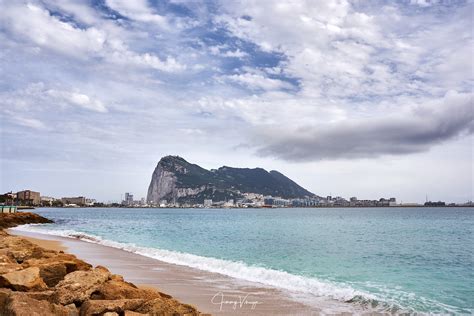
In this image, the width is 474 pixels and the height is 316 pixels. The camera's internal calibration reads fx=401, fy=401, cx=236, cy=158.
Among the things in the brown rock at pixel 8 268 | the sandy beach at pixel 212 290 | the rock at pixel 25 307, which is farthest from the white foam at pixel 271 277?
the rock at pixel 25 307

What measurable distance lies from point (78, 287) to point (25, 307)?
2.07 meters

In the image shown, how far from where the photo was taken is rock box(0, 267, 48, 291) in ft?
29.7

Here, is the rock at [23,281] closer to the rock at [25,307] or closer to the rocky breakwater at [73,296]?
the rocky breakwater at [73,296]

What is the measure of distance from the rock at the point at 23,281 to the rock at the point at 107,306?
7.82 feet

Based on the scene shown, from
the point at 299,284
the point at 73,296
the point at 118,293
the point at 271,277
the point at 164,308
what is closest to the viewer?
the point at 164,308

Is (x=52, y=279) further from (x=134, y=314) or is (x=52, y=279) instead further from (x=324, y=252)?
(x=324, y=252)

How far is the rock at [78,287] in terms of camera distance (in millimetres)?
8094

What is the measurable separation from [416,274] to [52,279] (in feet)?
51.8

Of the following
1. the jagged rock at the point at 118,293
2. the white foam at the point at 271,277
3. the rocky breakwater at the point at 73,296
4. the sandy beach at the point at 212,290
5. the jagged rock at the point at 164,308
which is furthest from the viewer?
the white foam at the point at 271,277

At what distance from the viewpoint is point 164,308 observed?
720 cm

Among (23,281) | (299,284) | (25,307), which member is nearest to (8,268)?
(23,281)

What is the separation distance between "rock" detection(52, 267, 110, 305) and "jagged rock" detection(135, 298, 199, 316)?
5.69ft

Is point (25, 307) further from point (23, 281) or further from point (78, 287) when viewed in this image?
point (23, 281)

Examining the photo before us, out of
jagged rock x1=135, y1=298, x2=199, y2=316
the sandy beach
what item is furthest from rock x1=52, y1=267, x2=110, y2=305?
the sandy beach
